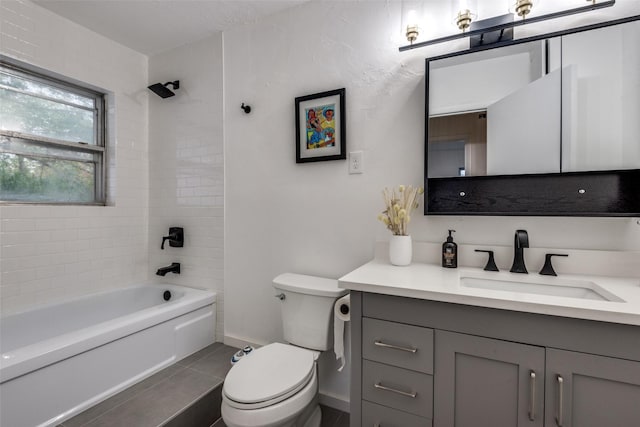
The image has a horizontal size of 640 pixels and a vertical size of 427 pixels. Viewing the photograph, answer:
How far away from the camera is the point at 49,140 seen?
6.52 feet

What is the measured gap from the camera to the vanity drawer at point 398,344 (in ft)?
3.30

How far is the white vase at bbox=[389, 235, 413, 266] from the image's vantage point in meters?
1.38

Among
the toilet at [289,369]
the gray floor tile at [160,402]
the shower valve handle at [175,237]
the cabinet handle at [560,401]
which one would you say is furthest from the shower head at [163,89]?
the cabinet handle at [560,401]

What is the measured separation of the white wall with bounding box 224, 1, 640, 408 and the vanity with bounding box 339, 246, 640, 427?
12.1 inches

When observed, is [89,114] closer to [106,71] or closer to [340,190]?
[106,71]

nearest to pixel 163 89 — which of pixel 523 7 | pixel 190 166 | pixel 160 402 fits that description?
pixel 190 166

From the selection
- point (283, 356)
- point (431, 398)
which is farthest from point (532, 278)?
point (283, 356)

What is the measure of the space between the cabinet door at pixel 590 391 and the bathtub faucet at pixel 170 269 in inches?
91.1

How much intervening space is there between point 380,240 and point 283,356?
2.45ft

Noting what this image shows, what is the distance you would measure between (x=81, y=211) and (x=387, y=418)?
7.69ft

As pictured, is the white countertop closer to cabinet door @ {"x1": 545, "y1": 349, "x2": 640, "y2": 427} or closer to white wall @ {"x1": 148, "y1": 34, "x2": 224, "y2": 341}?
cabinet door @ {"x1": 545, "y1": 349, "x2": 640, "y2": 427}

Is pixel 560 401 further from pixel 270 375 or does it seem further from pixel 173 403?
pixel 173 403

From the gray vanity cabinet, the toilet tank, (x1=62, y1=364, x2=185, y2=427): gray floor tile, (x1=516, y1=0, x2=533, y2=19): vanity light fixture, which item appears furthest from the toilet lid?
(x1=516, y1=0, x2=533, y2=19): vanity light fixture

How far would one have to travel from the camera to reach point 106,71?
7.36ft
